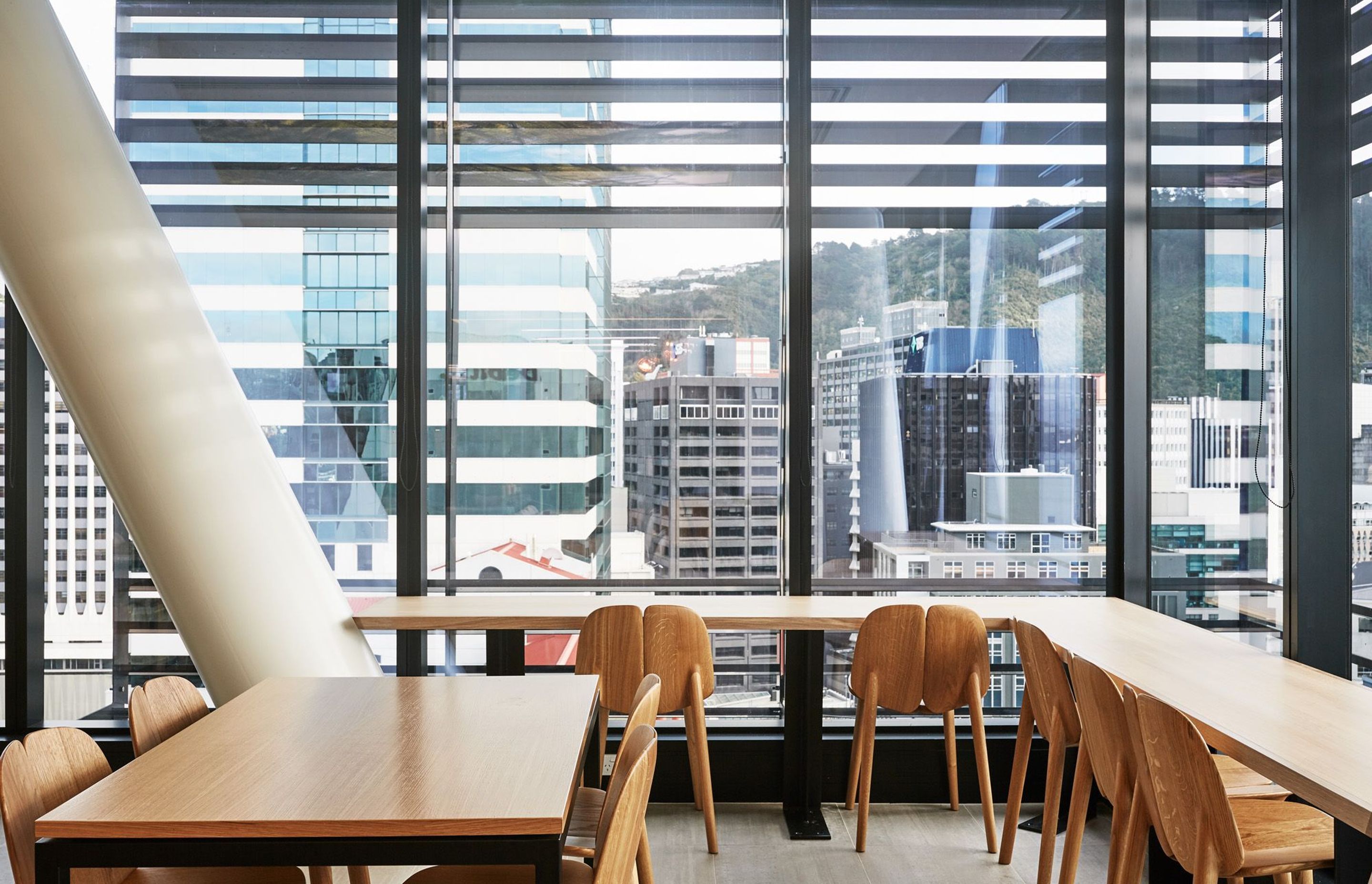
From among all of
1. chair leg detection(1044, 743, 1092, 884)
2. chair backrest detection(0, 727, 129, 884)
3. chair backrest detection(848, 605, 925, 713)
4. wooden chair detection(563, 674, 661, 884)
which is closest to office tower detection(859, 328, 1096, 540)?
chair backrest detection(848, 605, 925, 713)

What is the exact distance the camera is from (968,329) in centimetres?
386

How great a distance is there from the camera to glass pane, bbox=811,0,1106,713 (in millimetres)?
3848

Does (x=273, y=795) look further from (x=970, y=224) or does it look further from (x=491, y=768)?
(x=970, y=224)

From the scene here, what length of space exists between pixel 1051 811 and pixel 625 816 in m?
1.79

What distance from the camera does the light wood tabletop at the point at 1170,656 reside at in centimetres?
178

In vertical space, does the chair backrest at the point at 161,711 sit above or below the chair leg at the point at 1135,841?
above

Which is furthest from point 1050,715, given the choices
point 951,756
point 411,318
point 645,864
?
point 411,318

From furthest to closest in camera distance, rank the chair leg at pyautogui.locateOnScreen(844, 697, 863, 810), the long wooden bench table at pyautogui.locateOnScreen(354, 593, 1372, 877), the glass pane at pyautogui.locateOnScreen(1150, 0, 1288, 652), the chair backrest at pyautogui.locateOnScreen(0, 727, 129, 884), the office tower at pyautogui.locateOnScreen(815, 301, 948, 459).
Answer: the office tower at pyautogui.locateOnScreen(815, 301, 948, 459) → the chair leg at pyautogui.locateOnScreen(844, 697, 863, 810) → the glass pane at pyautogui.locateOnScreen(1150, 0, 1288, 652) → the long wooden bench table at pyautogui.locateOnScreen(354, 593, 1372, 877) → the chair backrest at pyautogui.locateOnScreen(0, 727, 129, 884)

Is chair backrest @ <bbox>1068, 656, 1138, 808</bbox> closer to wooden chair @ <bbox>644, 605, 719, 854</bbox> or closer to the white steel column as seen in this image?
wooden chair @ <bbox>644, 605, 719, 854</bbox>

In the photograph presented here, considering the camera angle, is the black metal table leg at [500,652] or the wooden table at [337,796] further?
the black metal table leg at [500,652]

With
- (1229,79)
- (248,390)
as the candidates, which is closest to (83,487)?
(248,390)

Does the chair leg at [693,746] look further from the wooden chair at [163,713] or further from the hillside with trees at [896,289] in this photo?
the hillside with trees at [896,289]

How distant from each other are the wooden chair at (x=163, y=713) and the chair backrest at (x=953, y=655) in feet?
6.24

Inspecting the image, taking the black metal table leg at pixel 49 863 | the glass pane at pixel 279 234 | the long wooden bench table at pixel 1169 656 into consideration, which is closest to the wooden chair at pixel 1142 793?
the long wooden bench table at pixel 1169 656
